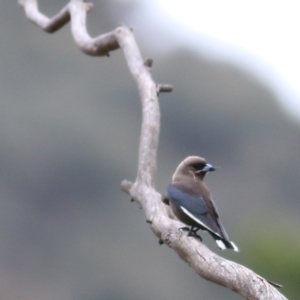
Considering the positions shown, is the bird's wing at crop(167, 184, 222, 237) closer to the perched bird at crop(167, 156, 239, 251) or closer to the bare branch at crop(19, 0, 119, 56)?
the perched bird at crop(167, 156, 239, 251)

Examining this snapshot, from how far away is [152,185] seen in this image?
546cm

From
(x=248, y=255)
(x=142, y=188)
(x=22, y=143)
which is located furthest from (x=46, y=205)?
(x=142, y=188)

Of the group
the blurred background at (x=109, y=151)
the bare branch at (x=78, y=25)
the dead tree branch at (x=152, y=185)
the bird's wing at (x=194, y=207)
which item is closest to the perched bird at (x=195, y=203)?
the bird's wing at (x=194, y=207)

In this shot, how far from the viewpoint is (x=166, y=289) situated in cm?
2419

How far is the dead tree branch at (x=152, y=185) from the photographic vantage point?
457 cm

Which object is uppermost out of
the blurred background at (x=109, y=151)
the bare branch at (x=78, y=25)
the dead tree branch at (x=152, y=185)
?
the blurred background at (x=109, y=151)

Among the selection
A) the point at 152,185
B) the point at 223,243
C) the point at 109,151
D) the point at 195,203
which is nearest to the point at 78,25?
the point at 195,203

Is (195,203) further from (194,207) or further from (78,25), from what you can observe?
(78,25)

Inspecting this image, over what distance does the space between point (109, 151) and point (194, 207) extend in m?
23.7

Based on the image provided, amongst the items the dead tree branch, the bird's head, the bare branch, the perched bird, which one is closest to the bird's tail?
the perched bird

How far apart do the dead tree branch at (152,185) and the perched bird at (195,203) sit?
8.1 inches

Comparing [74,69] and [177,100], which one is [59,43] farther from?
[177,100]

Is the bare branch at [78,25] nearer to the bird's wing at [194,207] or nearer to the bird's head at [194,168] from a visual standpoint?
the bird's head at [194,168]

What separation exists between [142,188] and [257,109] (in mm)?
26945
